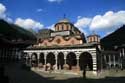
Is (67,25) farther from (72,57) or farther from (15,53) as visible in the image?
(15,53)

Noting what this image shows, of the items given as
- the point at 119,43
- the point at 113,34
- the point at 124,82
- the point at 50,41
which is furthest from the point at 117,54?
the point at 124,82

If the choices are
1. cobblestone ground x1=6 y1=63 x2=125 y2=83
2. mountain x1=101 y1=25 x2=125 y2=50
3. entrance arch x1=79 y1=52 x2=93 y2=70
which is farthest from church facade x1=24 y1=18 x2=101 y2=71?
mountain x1=101 y1=25 x2=125 y2=50

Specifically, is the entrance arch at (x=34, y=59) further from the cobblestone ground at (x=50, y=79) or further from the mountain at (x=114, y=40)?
the mountain at (x=114, y=40)

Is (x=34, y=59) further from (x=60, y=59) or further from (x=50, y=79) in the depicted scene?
(x=50, y=79)

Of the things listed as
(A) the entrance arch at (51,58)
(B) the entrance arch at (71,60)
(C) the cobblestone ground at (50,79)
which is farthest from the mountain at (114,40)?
(C) the cobblestone ground at (50,79)

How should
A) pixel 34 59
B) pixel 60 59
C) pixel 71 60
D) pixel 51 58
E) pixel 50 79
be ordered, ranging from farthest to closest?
pixel 34 59, pixel 51 58, pixel 60 59, pixel 71 60, pixel 50 79

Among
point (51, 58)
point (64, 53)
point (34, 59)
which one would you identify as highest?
point (64, 53)

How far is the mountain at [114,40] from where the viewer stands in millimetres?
58062

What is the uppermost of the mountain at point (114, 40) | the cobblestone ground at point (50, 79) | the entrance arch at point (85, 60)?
the mountain at point (114, 40)

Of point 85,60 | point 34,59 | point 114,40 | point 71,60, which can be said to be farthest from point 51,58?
point 114,40

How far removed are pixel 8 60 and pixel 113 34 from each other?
30707mm

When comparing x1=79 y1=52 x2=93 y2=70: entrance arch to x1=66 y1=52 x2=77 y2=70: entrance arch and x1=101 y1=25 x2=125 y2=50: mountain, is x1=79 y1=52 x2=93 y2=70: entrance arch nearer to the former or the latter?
x1=66 y1=52 x2=77 y2=70: entrance arch

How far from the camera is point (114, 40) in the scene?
59.8 m

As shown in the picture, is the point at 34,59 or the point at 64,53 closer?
the point at 64,53
